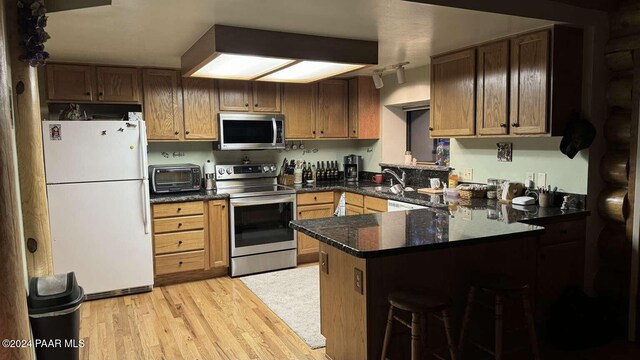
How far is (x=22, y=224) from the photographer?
81.4 inches

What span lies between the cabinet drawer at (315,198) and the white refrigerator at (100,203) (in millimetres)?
1603

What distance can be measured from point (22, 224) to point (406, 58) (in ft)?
11.0

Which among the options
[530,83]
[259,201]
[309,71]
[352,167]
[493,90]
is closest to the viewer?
[530,83]

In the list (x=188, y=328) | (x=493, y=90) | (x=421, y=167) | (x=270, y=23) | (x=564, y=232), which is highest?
(x=270, y=23)

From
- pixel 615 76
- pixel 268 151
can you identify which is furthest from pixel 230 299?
pixel 615 76

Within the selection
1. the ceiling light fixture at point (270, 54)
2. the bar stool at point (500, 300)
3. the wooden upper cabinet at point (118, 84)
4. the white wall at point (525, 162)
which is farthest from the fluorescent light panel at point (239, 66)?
the bar stool at point (500, 300)

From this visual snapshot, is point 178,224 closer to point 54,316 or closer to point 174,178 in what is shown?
point 174,178

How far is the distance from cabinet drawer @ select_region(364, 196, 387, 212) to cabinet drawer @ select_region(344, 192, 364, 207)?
0.28ft

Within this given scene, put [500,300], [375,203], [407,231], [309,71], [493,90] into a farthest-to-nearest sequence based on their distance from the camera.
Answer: [375,203]
[309,71]
[493,90]
[407,231]
[500,300]

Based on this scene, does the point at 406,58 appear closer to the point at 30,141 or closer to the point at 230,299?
the point at 230,299

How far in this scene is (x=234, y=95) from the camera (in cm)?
477

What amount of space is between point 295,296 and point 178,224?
1.34 meters

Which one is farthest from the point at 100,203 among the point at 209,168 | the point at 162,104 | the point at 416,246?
the point at 416,246

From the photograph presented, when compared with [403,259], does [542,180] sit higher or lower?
higher
